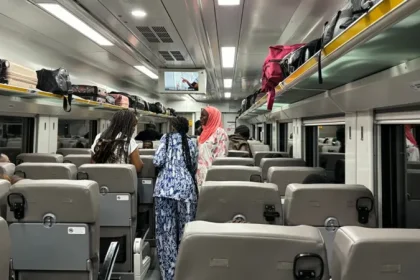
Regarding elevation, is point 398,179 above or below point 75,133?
below

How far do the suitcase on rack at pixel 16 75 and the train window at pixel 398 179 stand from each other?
3603 millimetres

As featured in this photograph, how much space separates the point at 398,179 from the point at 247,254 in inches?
83.3

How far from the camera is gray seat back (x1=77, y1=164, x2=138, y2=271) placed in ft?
10.7

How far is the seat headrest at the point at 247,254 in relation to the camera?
1.21 meters

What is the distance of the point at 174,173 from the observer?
356 cm

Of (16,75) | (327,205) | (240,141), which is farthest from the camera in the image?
(240,141)

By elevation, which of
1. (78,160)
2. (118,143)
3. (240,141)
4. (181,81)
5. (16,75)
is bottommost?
(78,160)

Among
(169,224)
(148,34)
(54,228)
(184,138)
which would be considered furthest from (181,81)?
(54,228)

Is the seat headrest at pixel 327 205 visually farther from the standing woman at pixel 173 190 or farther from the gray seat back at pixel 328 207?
the standing woman at pixel 173 190

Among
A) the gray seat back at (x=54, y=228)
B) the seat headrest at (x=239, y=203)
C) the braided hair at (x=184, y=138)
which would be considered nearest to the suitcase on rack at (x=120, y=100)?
the braided hair at (x=184, y=138)

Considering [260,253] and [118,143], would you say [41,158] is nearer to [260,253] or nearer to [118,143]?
[118,143]

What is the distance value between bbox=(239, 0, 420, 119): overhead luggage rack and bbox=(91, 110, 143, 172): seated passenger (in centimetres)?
188

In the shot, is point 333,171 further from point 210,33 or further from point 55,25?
point 55,25

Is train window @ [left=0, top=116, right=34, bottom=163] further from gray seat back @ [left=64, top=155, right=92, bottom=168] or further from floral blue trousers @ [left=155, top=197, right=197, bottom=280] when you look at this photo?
floral blue trousers @ [left=155, top=197, right=197, bottom=280]
